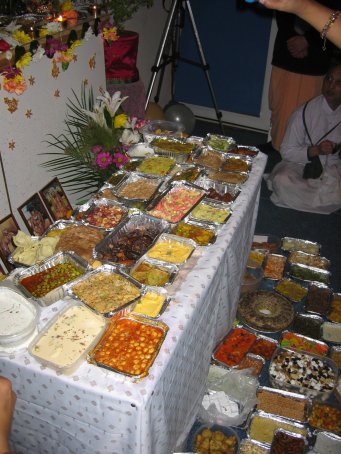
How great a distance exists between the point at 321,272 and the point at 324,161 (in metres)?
1.36

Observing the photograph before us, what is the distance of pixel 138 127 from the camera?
299cm

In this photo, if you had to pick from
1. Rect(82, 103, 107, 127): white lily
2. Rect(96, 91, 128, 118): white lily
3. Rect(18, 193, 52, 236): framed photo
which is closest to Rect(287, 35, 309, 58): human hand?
Rect(96, 91, 128, 118): white lily

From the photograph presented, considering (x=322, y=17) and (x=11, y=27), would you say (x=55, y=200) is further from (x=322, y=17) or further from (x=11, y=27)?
(x=322, y=17)

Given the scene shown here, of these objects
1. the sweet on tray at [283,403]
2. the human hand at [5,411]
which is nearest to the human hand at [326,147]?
the sweet on tray at [283,403]

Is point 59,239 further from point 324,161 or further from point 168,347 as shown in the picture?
point 324,161

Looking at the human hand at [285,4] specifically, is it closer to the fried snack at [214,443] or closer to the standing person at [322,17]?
the standing person at [322,17]

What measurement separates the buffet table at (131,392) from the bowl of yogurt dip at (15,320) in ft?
0.19

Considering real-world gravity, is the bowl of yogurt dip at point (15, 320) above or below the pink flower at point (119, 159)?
below

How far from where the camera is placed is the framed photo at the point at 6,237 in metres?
2.24

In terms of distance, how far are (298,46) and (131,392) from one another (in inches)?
166

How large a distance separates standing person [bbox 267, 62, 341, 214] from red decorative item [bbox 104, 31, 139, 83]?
67.5 inches

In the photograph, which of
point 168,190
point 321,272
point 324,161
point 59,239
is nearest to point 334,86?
point 324,161

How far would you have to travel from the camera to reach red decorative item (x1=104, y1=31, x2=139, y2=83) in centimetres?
338

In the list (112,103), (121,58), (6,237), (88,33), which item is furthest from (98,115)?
(6,237)
